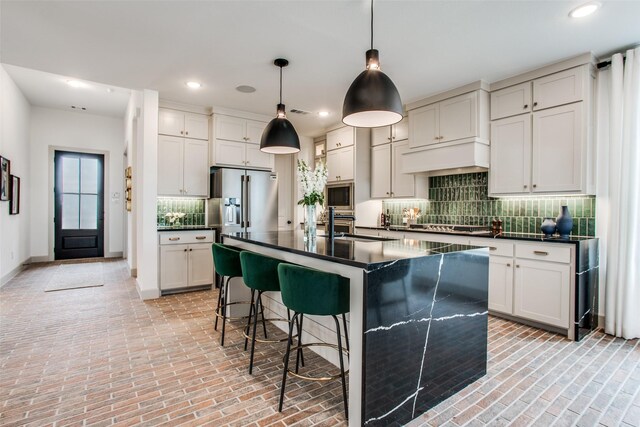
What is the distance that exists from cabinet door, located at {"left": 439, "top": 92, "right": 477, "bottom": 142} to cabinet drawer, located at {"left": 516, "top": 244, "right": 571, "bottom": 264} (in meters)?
1.42

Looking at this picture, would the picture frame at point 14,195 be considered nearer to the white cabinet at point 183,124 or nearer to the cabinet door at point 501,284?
the white cabinet at point 183,124

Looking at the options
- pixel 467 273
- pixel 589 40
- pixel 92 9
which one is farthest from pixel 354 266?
pixel 589 40

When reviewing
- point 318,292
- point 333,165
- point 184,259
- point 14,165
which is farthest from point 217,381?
point 14,165

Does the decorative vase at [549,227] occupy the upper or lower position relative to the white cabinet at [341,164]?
lower

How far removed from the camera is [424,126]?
437 centimetres

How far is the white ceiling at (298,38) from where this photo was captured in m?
2.46

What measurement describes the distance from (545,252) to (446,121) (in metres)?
1.92

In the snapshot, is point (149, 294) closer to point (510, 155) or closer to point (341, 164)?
point (341, 164)

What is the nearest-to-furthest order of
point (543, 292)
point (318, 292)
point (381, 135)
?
point (318, 292) < point (543, 292) < point (381, 135)

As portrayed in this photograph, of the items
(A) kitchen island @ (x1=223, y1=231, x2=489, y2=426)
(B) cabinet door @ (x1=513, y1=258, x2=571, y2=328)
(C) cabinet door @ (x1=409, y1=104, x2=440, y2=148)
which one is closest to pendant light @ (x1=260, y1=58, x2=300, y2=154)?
(A) kitchen island @ (x1=223, y1=231, x2=489, y2=426)

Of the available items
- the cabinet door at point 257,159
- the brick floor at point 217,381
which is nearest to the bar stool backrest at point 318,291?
the brick floor at point 217,381

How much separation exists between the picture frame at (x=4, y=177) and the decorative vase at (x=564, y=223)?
7.13 metres

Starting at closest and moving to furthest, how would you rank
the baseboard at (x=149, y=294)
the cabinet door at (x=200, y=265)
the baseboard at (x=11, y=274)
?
the baseboard at (x=149, y=294), the cabinet door at (x=200, y=265), the baseboard at (x=11, y=274)

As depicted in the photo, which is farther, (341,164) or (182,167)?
(341,164)
